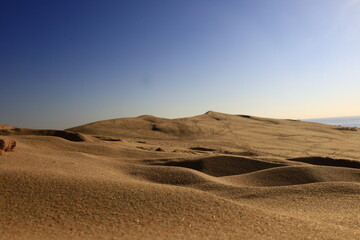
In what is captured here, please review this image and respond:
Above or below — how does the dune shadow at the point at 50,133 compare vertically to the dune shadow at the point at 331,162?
above

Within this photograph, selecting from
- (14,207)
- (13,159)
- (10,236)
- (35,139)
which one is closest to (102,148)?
(35,139)

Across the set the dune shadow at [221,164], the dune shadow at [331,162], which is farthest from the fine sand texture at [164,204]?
the dune shadow at [331,162]

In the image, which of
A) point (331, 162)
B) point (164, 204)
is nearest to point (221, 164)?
point (331, 162)

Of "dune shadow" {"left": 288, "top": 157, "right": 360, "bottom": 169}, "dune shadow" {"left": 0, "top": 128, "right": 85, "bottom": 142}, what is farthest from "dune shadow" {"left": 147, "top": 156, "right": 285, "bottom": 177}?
"dune shadow" {"left": 0, "top": 128, "right": 85, "bottom": 142}

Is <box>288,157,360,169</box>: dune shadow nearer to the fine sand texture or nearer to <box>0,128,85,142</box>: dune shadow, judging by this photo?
the fine sand texture

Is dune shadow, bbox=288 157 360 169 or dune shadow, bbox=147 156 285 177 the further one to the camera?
dune shadow, bbox=288 157 360 169

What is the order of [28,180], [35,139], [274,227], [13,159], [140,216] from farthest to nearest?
[35,139] < [13,159] < [28,180] < [140,216] < [274,227]

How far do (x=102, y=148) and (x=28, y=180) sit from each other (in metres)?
3.10

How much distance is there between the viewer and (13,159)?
3387mm

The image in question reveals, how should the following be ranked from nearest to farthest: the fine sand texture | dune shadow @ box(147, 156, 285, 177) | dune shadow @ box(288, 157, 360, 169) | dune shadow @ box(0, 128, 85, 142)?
1. the fine sand texture
2. dune shadow @ box(147, 156, 285, 177)
3. dune shadow @ box(288, 157, 360, 169)
4. dune shadow @ box(0, 128, 85, 142)

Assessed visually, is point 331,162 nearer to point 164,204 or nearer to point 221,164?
point 221,164

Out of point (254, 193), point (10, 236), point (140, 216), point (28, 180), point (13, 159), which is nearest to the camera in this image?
point (10, 236)

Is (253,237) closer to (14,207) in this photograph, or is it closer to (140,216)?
(140,216)

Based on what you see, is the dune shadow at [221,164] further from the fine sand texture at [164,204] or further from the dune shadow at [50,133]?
the dune shadow at [50,133]
